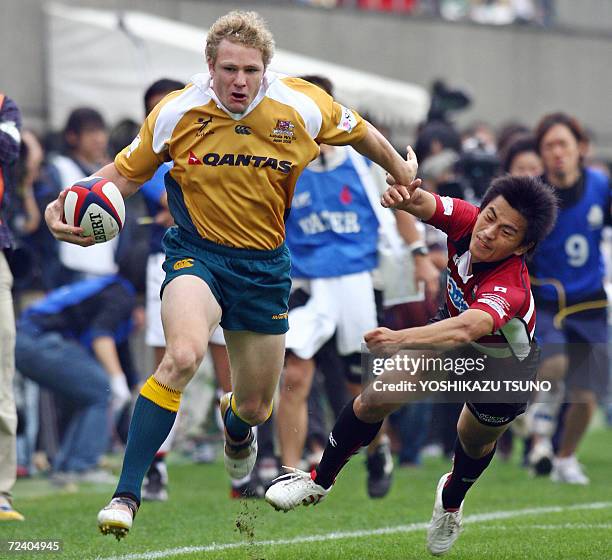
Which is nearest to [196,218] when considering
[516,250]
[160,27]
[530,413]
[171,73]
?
[516,250]

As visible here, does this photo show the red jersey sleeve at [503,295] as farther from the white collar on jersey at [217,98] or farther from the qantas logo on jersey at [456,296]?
the white collar on jersey at [217,98]

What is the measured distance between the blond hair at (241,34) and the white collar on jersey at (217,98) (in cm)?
13

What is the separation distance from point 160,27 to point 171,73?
1.01m

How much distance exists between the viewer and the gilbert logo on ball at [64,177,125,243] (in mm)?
6375

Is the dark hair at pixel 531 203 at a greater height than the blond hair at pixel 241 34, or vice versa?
the blond hair at pixel 241 34

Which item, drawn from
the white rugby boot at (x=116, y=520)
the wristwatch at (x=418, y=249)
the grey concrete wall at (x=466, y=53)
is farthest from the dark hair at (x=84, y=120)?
the white rugby boot at (x=116, y=520)

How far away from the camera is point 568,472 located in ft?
34.1

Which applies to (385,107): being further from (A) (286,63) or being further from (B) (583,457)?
(B) (583,457)

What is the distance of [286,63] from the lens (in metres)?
13.7

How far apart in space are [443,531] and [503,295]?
1261mm

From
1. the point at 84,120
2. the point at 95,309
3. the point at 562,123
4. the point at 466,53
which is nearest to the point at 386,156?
the point at 562,123

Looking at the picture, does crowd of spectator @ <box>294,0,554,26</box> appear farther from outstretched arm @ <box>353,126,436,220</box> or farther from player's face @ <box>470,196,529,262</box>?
player's face @ <box>470,196,529,262</box>

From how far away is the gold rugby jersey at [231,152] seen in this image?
21.3 ft

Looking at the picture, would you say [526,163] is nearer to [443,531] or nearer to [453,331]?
[443,531]
